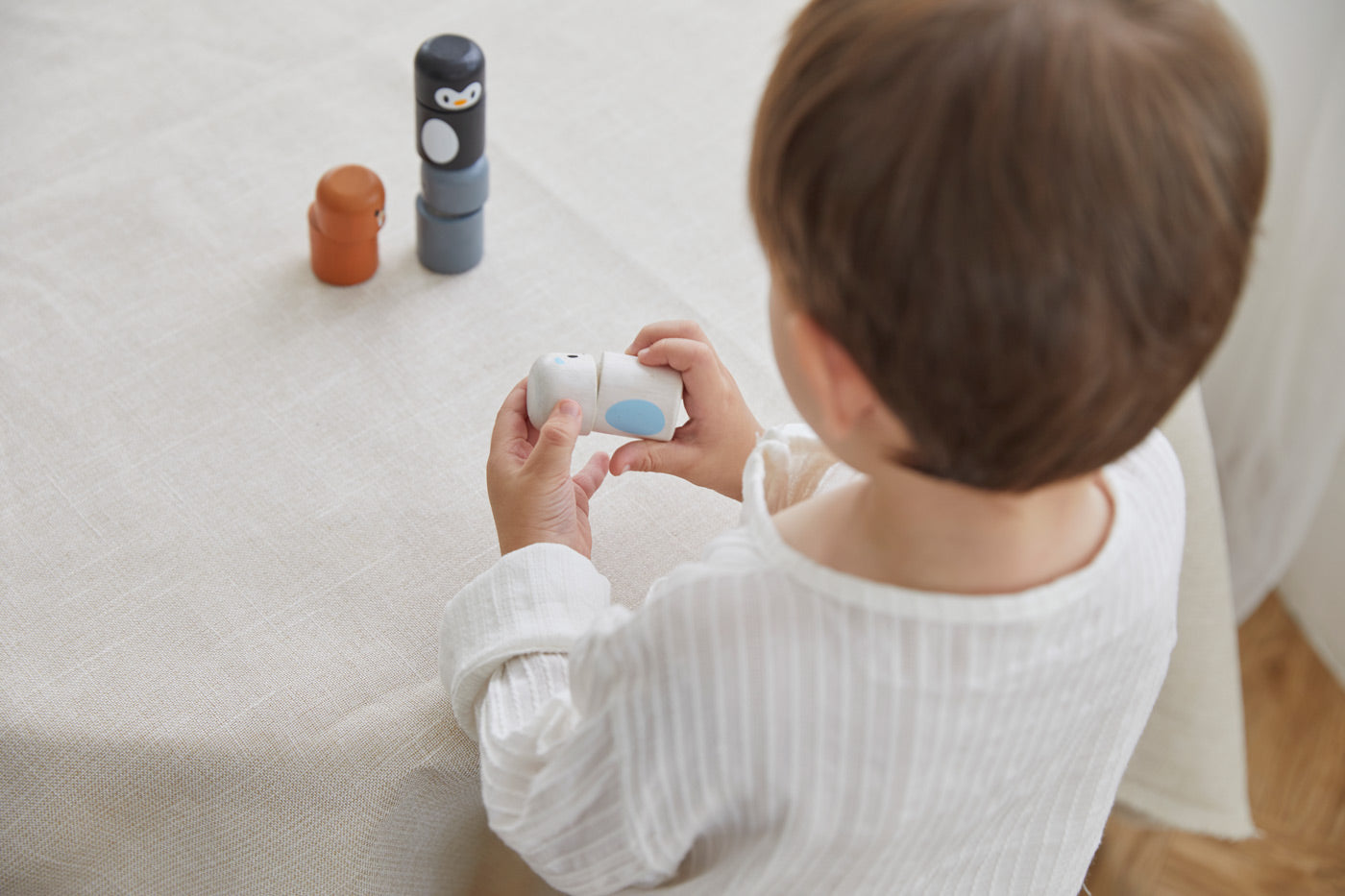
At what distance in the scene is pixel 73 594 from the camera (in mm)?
640

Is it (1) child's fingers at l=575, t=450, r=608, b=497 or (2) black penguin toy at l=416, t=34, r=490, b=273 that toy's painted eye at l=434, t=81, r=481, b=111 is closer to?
(2) black penguin toy at l=416, t=34, r=490, b=273

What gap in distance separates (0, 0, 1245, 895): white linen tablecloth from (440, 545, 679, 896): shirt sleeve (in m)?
0.06

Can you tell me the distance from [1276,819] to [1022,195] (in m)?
1.16

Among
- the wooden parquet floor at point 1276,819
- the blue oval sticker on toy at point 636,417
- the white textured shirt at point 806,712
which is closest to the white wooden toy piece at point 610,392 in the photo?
the blue oval sticker on toy at point 636,417

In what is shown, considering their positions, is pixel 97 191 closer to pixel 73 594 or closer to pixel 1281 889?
pixel 73 594

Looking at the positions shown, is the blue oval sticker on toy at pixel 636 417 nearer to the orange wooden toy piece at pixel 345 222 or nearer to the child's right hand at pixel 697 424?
the child's right hand at pixel 697 424

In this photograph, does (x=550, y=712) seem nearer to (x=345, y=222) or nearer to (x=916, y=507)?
(x=916, y=507)

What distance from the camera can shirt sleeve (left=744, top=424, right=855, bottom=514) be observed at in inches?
25.4

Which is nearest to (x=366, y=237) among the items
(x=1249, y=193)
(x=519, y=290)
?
(x=519, y=290)

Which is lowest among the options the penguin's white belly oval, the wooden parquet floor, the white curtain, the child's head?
the wooden parquet floor

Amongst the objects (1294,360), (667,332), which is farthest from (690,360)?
(1294,360)

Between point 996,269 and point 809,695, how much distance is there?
0.61ft

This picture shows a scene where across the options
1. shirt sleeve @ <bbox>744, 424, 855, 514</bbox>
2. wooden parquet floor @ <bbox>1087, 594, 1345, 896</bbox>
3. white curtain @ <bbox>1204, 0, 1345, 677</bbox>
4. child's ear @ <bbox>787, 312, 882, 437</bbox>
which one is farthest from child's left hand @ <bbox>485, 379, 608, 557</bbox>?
white curtain @ <bbox>1204, 0, 1345, 677</bbox>

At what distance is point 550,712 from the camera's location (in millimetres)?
551
